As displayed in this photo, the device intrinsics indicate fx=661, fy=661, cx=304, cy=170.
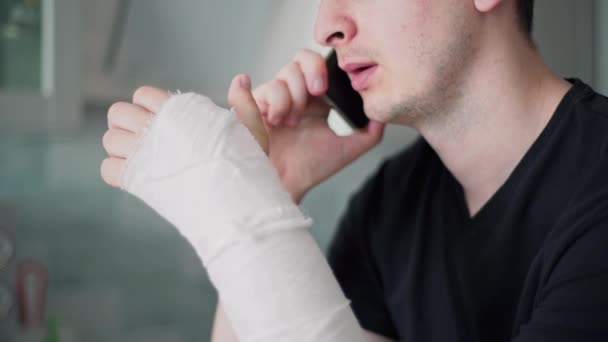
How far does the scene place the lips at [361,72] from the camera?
0.88 m

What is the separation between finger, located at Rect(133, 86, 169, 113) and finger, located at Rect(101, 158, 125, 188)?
0.07 meters

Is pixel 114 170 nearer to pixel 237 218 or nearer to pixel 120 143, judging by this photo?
pixel 120 143

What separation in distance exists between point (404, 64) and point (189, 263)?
1017mm

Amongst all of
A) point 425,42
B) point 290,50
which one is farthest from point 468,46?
point 290,50

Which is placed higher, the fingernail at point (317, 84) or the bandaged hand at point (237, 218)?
the fingernail at point (317, 84)

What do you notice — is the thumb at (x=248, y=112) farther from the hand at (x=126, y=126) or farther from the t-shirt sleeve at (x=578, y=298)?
the t-shirt sleeve at (x=578, y=298)

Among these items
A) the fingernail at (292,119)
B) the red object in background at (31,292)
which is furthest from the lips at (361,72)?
the red object in background at (31,292)

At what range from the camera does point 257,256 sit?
611 millimetres

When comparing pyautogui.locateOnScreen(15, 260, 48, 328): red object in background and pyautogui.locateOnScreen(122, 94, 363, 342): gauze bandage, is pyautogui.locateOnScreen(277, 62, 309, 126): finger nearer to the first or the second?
pyautogui.locateOnScreen(122, 94, 363, 342): gauze bandage

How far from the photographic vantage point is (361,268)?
1.08 m

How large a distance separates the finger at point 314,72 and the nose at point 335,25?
0.05m

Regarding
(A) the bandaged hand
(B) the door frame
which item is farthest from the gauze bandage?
(B) the door frame

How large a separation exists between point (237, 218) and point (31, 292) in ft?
3.53

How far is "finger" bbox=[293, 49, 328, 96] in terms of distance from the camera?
0.94 metres
